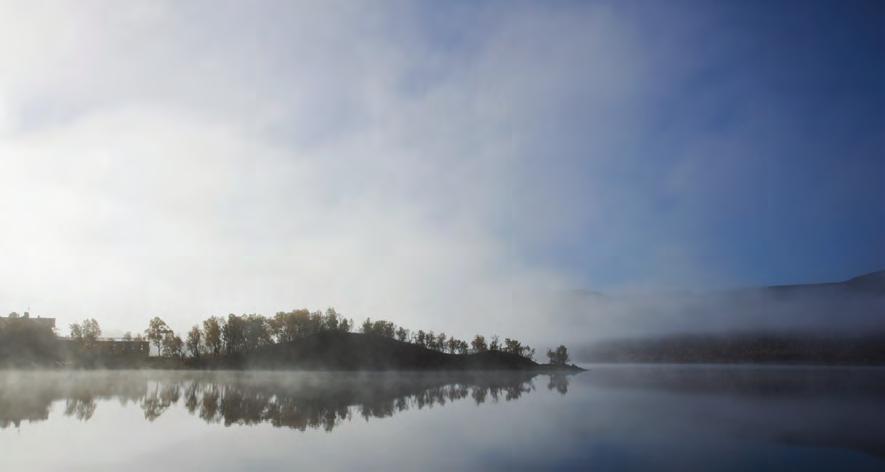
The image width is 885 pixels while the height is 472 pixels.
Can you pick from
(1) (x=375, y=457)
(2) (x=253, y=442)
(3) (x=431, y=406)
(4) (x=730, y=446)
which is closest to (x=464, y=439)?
(1) (x=375, y=457)

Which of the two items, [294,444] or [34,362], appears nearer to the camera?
[294,444]

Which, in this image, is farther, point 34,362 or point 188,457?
point 34,362

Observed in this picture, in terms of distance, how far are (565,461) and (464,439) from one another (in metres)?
8.74

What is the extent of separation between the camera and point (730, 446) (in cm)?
3369

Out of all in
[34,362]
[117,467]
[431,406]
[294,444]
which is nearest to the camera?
[117,467]

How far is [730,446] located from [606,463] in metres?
10.3

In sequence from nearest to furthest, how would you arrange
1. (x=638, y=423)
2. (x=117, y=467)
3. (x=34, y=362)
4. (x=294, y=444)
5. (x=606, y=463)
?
(x=117, y=467), (x=606, y=463), (x=294, y=444), (x=638, y=423), (x=34, y=362)

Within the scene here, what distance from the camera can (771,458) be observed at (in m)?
30.2

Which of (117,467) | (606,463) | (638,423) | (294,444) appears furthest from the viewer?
(638,423)

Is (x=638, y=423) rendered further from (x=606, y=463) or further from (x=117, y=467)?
(x=117, y=467)

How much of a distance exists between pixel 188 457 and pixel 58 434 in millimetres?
13494

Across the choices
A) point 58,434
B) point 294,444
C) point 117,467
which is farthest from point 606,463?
point 58,434

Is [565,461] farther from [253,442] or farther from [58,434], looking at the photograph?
[58,434]

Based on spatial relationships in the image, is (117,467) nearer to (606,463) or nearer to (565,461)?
(565,461)
